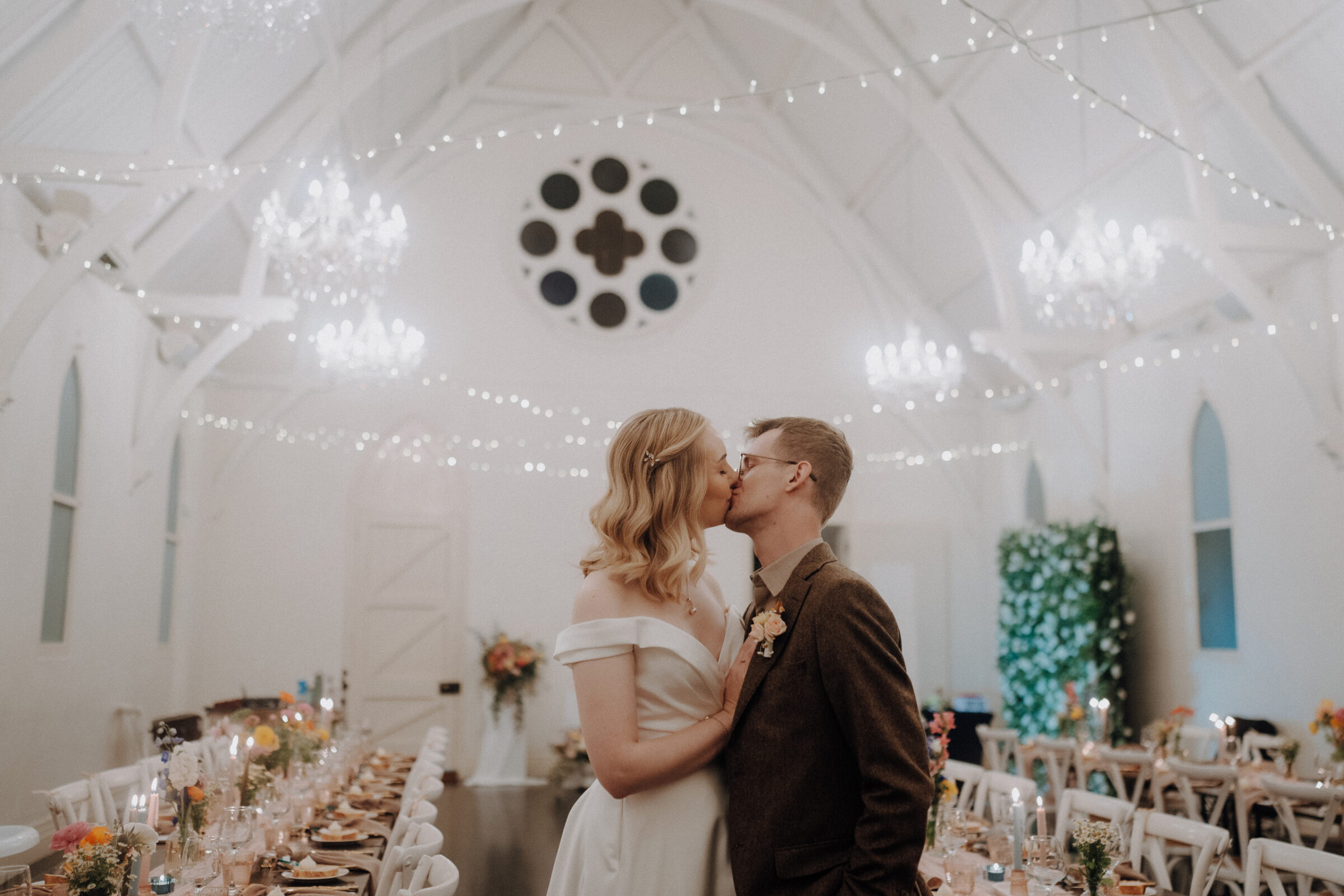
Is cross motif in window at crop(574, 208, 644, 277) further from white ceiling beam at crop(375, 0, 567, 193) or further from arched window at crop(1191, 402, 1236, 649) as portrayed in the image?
arched window at crop(1191, 402, 1236, 649)

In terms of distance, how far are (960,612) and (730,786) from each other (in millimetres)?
10376

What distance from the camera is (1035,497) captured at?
11453 millimetres

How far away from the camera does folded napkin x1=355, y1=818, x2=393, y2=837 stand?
464 cm

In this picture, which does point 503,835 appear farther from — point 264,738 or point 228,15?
point 228,15

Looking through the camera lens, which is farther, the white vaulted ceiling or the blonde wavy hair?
the white vaulted ceiling

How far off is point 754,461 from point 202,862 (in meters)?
2.44

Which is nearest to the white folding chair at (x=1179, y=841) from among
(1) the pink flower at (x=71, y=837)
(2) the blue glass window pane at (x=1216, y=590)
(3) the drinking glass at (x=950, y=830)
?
(3) the drinking glass at (x=950, y=830)

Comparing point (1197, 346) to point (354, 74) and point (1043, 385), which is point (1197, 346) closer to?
point (1043, 385)

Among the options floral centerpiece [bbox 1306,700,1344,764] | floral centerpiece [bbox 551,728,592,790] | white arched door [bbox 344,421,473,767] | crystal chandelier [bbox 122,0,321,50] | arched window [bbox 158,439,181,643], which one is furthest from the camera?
white arched door [bbox 344,421,473,767]

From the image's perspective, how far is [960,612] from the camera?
470 inches

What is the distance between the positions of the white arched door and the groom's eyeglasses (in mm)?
9080

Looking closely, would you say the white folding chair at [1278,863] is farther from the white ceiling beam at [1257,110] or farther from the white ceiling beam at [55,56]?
the white ceiling beam at [55,56]

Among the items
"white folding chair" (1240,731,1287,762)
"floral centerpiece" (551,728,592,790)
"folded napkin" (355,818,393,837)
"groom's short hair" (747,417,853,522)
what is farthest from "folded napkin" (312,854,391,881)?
"floral centerpiece" (551,728,592,790)

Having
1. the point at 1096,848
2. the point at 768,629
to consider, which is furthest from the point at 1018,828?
the point at 768,629
